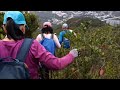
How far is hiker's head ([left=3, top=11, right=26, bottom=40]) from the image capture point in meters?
2.90

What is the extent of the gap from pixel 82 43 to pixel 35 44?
1341 mm

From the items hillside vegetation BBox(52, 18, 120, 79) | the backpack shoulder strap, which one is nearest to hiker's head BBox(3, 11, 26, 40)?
the backpack shoulder strap

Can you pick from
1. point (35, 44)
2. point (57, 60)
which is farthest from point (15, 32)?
point (57, 60)

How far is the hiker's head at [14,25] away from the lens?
2900mm

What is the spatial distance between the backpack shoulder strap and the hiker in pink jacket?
3 cm

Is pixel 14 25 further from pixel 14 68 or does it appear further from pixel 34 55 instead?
pixel 14 68

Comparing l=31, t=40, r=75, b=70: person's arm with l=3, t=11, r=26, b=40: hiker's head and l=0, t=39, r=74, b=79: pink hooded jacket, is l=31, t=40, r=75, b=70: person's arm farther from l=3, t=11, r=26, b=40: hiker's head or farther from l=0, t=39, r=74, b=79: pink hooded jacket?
l=3, t=11, r=26, b=40: hiker's head

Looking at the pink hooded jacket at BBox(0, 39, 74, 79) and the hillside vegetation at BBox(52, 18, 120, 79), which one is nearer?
the pink hooded jacket at BBox(0, 39, 74, 79)

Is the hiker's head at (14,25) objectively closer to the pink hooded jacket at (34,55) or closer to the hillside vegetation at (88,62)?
the pink hooded jacket at (34,55)

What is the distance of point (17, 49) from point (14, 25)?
0.23 m

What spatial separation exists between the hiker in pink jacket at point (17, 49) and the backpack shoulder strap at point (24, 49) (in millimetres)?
30
